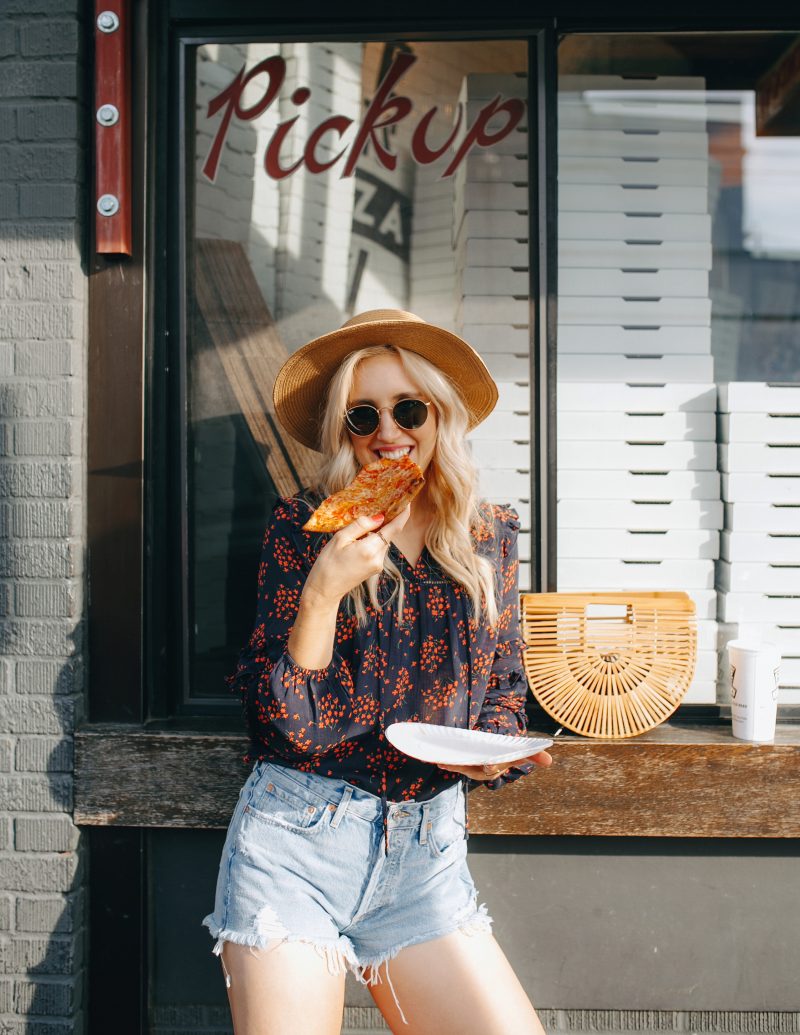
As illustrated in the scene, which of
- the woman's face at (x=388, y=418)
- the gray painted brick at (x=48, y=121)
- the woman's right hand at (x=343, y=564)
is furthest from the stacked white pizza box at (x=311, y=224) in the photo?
the woman's right hand at (x=343, y=564)

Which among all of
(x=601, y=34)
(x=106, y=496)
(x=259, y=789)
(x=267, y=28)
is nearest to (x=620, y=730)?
(x=259, y=789)

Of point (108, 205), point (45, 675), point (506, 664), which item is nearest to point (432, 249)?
point (108, 205)

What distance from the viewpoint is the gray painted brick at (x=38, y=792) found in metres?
2.74

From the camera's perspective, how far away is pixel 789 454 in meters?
3.07

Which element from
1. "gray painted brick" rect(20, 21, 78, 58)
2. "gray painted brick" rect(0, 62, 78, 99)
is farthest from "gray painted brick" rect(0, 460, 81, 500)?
"gray painted brick" rect(20, 21, 78, 58)

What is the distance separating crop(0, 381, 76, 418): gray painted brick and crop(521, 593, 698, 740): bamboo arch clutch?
1.60m

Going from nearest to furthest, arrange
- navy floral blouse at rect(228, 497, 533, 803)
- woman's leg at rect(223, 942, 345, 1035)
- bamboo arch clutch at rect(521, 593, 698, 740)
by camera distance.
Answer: woman's leg at rect(223, 942, 345, 1035) → navy floral blouse at rect(228, 497, 533, 803) → bamboo arch clutch at rect(521, 593, 698, 740)

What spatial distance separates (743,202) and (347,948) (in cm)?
289

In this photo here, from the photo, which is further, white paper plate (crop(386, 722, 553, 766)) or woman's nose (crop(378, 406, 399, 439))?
woman's nose (crop(378, 406, 399, 439))

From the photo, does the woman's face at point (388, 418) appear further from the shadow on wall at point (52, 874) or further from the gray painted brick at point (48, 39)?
the gray painted brick at point (48, 39)

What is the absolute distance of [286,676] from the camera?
186 cm

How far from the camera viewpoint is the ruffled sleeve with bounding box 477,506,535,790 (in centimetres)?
219

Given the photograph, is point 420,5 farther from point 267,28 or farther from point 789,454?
point 789,454

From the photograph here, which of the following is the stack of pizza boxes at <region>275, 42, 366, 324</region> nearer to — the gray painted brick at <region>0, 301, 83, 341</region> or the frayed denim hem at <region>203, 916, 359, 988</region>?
the gray painted brick at <region>0, 301, 83, 341</region>
